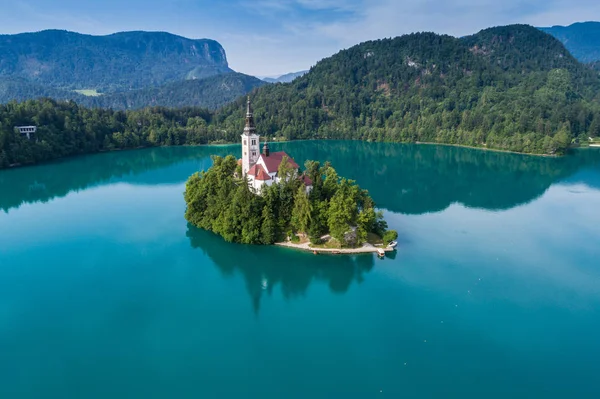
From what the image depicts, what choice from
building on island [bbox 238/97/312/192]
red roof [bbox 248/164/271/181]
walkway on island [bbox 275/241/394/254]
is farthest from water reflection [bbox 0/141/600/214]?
red roof [bbox 248/164/271/181]

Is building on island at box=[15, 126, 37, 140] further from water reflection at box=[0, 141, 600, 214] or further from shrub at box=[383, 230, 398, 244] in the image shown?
shrub at box=[383, 230, 398, 244]

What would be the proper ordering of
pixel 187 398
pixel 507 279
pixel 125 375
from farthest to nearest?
1. pixel 507 279
2. pixel 125 375
3. pixel 187 398

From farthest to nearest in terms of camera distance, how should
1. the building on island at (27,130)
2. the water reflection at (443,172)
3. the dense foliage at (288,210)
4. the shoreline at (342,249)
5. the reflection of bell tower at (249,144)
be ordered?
the building on island at (27,130) → the water reflection at (443,172) → the reflection of bell tower at (249,144) → the dense foliage at (288,210) → the shoreline at (342,249)

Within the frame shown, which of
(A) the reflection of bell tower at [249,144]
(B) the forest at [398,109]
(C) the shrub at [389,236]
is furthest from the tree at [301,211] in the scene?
(B) the forest at [398,109]

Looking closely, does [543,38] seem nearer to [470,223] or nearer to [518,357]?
[470,223]

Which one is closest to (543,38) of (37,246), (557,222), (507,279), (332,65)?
(332,65)

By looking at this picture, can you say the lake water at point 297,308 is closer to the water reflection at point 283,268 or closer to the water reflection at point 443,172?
the water reflection at point 283,268

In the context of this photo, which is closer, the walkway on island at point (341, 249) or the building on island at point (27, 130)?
Answer: the walkway on island at point (341, 249)
